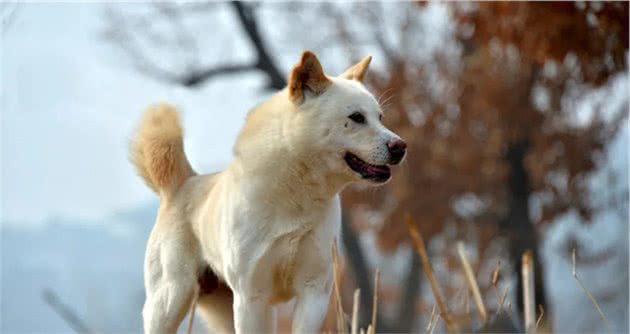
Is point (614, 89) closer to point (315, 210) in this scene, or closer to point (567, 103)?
point (567, 103)

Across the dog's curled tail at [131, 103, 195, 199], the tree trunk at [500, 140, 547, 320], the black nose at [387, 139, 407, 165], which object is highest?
the black nose at [387, 139, 407, 165]

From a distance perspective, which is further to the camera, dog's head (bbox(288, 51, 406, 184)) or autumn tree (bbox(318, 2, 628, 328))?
autumn tree (bbox(318, 2, 628, 328))

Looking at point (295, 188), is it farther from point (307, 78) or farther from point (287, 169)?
point (307, 78)

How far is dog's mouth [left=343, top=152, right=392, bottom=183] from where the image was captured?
538 centimetres

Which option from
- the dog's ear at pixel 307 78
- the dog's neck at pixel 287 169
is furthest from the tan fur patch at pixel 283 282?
the dog's ear at pixel 307 78

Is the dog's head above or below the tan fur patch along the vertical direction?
A: above

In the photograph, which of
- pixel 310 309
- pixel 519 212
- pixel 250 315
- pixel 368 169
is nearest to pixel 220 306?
pixel 250 315

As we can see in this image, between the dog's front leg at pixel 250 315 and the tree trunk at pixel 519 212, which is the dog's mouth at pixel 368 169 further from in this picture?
the tree trunk at pixel 519 212

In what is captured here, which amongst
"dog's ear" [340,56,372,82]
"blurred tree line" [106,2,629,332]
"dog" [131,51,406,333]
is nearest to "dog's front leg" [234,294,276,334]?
"dog" [131,51,406,333]

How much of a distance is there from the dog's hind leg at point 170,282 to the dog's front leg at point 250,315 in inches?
19.2

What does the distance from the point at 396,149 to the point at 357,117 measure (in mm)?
271

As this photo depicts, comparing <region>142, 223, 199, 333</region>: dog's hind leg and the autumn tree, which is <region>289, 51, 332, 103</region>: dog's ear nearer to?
<region>142, 223, 199, 333</region>: dog's hind leg

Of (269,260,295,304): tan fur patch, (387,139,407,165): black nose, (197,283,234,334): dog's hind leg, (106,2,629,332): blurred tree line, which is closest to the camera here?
(387,139,407,165): black nose

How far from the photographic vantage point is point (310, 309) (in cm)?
550
